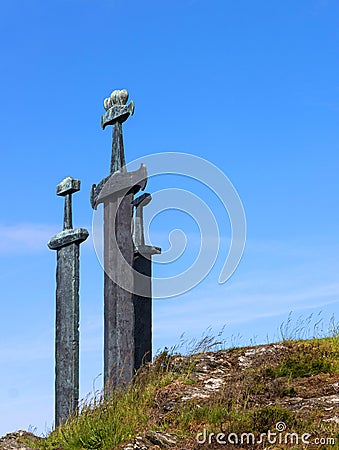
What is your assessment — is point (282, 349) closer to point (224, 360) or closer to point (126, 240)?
point (224, 360)

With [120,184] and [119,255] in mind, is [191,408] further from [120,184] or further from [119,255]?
[120,184]

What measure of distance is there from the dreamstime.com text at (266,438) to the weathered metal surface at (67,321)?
10.9 feet

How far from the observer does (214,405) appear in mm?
9352

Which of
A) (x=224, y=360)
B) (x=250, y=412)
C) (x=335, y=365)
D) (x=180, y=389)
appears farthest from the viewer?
(x=224, y=360)

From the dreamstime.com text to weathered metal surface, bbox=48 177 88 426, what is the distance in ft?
10.9

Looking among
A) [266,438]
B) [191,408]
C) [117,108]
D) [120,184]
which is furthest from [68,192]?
[266,438]

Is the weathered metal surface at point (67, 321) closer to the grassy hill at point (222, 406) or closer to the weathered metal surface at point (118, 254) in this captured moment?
the weathered metal surface at point (118, 254)

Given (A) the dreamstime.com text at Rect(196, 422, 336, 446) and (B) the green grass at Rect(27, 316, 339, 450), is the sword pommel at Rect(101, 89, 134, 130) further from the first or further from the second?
(A) the dreamstime.com text at Rect(196, 422, 336, 446)

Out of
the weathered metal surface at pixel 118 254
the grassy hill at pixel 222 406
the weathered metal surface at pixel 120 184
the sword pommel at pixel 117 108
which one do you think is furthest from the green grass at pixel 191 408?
the sword pommel at pixel 117 108

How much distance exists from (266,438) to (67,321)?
4.24 metres

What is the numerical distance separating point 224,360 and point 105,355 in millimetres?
2056

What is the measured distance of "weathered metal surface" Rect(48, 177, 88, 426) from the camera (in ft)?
37.2

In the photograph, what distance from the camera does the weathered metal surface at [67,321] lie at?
11.3 metres

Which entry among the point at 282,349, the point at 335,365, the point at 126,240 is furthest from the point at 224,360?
the point at 126,240
